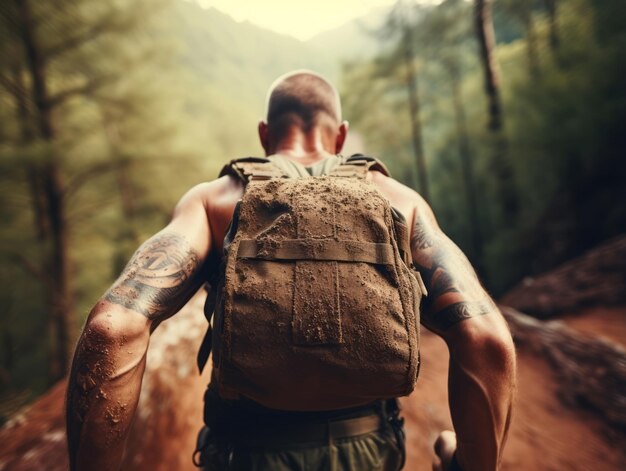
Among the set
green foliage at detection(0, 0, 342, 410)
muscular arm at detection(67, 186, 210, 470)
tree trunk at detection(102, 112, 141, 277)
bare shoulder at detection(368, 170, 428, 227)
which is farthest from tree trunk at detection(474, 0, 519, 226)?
muscular arm at detection(67, 186, 210, 470)

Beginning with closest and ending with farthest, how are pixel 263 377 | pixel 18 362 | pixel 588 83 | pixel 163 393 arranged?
pixel 263 377, pixel 163 393, pixel 588 83, pixel 18 362

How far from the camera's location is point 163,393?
2912 millimetres

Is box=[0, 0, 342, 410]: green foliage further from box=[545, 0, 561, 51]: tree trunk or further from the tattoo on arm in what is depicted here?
box=[545, 0, 561, 51]: tree trunk

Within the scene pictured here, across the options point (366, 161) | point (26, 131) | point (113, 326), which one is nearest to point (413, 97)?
point (26, 131)

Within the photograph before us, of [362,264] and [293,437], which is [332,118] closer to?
[362,264]

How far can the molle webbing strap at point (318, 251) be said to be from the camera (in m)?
0.86

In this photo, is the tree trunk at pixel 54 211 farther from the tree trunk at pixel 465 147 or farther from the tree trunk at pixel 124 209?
the tree trunk at pixel 465 147

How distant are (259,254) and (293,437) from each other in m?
0.56

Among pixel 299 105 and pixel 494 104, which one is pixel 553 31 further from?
pixel 299 105

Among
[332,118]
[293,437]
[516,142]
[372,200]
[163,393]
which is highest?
[516,142]

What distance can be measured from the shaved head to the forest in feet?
8.92

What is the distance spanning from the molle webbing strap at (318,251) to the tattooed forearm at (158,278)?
26cm

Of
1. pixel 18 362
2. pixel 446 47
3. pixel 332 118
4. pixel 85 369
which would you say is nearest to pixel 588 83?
pixel 446 47

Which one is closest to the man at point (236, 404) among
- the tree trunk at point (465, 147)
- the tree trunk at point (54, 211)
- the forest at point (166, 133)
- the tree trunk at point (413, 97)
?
the forest at point (166, 133)
